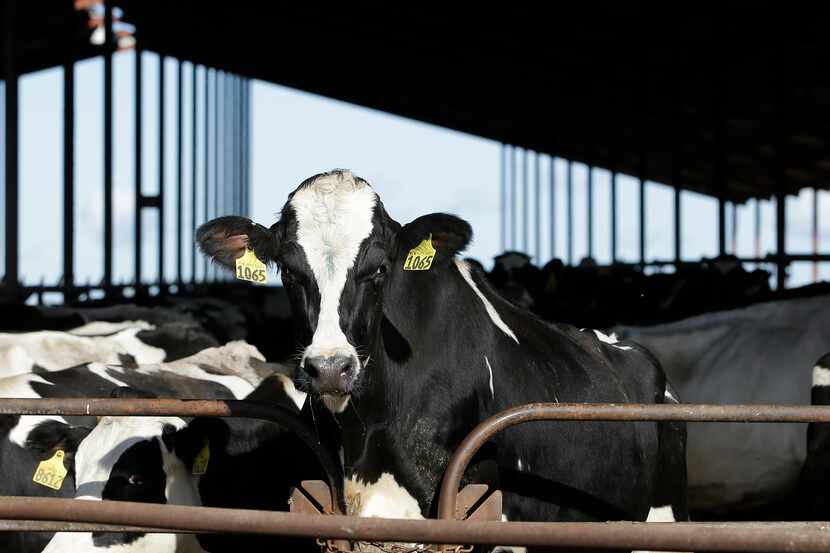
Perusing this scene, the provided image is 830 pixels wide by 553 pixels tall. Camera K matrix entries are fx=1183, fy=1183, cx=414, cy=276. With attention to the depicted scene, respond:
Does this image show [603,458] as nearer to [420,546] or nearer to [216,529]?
[420,546]

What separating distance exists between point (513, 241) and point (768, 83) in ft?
54.1

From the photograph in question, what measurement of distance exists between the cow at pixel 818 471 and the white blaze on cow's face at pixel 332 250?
253 cm

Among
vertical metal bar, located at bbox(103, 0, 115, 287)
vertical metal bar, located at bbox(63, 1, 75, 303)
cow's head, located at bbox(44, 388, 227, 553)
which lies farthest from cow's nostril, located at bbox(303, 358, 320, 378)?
vertical metal bar, located at bbox(103, 0, 115, 287)

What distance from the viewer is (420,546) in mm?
3992

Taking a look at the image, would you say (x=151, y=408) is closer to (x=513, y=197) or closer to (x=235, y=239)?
(x=235, y=239)

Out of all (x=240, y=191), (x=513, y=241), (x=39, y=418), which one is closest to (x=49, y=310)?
(x=39, y=418)

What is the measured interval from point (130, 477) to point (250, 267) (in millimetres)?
1218

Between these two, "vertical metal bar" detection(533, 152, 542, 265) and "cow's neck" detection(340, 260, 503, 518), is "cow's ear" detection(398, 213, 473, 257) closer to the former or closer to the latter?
"cow's neck" detection(340, 260, 503, 518)

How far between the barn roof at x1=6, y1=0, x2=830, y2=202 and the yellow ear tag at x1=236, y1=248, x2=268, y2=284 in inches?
473

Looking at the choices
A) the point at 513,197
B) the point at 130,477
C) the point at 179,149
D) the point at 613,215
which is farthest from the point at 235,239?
the point at 513,197

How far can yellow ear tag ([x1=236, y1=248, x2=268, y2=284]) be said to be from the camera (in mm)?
4367

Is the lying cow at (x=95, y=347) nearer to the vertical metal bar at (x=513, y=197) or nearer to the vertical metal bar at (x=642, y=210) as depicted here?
the vertical metal bar at (x=642, y=210)

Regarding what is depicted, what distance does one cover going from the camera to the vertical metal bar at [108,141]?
59.7 feet

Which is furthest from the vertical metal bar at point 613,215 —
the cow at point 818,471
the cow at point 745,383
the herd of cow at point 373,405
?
the cow at point 818,471
